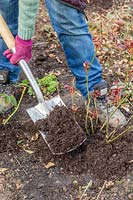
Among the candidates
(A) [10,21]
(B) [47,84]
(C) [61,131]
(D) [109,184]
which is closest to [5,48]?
(A) [10,21]

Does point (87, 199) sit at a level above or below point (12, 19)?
below

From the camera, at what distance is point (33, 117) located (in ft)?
10.1

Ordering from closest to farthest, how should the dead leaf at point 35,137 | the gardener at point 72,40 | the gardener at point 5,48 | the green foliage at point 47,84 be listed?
the gardener at point 72,40, the dead leaf at point 35,137, the gardener at point 5,48, the green foliage at point 47,84

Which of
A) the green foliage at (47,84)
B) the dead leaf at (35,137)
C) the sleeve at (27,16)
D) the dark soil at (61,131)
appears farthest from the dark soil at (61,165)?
the sleeve at (27,16)

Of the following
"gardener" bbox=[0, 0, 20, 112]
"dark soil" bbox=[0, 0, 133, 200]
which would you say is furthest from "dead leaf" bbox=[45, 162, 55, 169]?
"gardener" bbox=[0, 0, 20, 112]

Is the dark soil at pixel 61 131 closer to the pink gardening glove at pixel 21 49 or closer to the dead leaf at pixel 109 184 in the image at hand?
the dead leaf at pixel 109 184

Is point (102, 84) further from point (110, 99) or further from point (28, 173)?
point (28, 173)

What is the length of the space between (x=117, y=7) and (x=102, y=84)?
183 cm

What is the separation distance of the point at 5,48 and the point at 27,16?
774 mm

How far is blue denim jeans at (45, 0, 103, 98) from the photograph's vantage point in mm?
2969

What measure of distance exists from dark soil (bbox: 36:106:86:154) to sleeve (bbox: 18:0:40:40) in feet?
1.77

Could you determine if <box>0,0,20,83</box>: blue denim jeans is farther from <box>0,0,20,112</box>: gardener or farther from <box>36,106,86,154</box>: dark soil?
<box>36,106,86,154</box>: dark soil

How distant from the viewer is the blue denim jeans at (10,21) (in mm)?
3240

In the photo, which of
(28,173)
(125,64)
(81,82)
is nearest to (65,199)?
(28,173)
